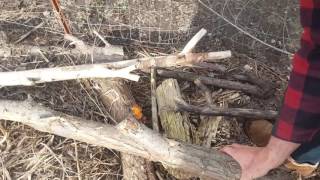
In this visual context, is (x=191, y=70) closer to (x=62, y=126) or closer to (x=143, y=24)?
(x=143, y=24)

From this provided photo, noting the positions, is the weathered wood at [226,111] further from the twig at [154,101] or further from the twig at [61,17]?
the twig at [61,17]

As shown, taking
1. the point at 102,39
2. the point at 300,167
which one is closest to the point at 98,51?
the point at 102,39

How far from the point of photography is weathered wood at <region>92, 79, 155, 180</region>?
2312 millimetres

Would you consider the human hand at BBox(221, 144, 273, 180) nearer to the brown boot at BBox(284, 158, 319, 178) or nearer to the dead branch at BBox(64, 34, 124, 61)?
the brown boot at BBox(284, 158, 319, 178)

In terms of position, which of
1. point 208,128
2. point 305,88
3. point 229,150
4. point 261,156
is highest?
point 305,88

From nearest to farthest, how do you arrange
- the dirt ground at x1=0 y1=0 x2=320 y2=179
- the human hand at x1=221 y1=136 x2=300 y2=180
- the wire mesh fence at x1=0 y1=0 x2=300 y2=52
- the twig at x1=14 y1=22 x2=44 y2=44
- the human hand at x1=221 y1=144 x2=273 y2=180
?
the human hand at x1=221 y1=136 x2=300 y2=180
the human hand at x1=221 y1=144 x2=273 y2=180
the dirt ground at x1=0 y1=0 x2=320 y2=179
the twig at x1=14 y1=22 x2=44 y2=44
the wire mesh fence at x1=0 y1=0 x2=300 y2=52

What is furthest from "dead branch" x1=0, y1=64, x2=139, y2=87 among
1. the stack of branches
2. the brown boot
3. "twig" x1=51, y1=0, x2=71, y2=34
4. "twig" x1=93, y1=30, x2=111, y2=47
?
the brown boot

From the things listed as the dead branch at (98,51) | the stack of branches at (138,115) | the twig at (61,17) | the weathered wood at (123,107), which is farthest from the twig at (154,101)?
the twig at (61,17)

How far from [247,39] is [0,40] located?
154 cm

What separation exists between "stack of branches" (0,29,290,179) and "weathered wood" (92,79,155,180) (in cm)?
4

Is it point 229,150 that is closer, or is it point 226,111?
point 229,150

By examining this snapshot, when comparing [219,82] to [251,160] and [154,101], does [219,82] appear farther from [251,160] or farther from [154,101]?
[251,160]

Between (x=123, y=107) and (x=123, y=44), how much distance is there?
0.63 meters

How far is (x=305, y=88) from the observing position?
1616 millimetres
